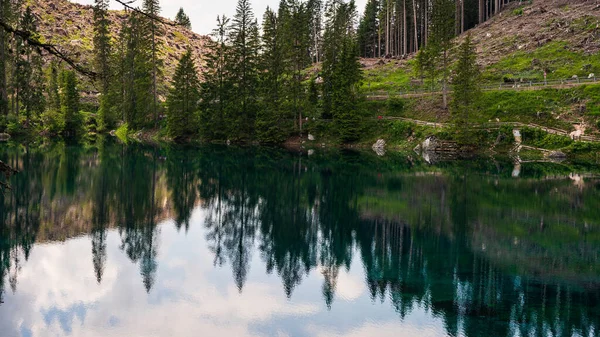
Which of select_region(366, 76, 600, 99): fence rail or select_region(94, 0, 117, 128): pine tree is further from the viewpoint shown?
select_region(94, 0, 117, 128): pine tree

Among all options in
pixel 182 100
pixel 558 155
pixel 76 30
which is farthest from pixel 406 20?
pixel 76 30

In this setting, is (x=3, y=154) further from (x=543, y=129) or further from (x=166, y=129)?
(x=543, y=129)

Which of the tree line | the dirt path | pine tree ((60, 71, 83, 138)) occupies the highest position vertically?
the tree line

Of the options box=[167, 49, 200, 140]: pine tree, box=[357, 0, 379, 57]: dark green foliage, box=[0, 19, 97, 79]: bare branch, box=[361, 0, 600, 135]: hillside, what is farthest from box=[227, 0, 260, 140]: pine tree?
box=[0, 19, 97, 79]: bare branch

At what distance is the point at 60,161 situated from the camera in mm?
46062

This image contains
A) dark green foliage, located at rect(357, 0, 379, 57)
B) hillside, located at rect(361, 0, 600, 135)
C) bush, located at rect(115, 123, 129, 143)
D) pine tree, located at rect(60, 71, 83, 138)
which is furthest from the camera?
dark green foliage, located at rect(357, 0, 379, 57)

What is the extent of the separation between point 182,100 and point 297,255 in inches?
2419

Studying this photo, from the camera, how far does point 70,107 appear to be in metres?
A: 77.4

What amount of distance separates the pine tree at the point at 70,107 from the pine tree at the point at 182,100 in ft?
48.5

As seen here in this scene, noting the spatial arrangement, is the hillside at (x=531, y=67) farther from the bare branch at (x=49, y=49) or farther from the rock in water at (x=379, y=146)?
the bare branch at (x=49, y=49)

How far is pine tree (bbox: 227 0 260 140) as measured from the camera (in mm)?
74625

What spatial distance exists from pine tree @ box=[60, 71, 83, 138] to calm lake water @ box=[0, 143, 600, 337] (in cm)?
3988

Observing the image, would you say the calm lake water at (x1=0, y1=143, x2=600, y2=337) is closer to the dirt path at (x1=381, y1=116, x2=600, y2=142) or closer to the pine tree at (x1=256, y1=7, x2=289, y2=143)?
the dirt path at (x1=381, y1=116, x2=600, y2=142)

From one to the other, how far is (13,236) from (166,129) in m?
60.4
